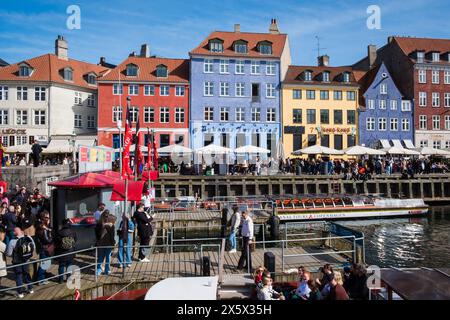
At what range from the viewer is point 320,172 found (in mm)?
36375

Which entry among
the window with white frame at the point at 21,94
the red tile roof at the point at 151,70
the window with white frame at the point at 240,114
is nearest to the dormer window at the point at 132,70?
the red tile roof at the point at 151,70

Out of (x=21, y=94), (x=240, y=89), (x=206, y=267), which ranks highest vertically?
(x=240, y=89)

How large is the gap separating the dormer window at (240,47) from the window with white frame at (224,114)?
24.2 ft

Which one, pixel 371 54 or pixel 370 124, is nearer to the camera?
pixel 370 124

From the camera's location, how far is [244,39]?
160 ft

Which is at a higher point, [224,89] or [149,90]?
[224,89]

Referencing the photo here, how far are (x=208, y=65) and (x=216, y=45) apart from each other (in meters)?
2.72

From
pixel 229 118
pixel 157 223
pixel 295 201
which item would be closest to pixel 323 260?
pixel 157 223

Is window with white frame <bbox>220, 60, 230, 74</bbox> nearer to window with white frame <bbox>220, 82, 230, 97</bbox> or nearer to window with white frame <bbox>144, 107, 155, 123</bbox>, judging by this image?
window with white frame <bbox>220, 82, 230, 97</bbox>

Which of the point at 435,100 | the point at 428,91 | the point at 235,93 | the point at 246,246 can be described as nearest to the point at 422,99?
the point at 428,91

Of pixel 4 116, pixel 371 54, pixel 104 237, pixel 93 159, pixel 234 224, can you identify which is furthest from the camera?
pixel 371 54

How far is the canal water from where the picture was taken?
17.6 metres

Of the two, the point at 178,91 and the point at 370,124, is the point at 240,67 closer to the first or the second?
the point at 178,91

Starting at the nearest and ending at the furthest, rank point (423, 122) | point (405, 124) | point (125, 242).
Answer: point (125, 242)
point (405, 124)
point (423, 122)
